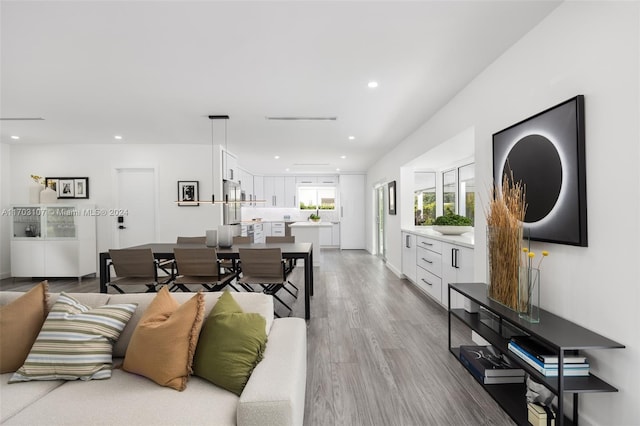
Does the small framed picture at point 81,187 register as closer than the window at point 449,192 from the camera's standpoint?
No

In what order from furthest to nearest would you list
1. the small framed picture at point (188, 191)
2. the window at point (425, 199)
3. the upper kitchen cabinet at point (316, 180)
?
the upper kitchen cabinet at point (316, 180) < the window at point (425, 199) < the small framed picture at point (188, 191)

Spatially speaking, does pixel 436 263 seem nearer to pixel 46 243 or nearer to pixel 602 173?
pixel 602 173

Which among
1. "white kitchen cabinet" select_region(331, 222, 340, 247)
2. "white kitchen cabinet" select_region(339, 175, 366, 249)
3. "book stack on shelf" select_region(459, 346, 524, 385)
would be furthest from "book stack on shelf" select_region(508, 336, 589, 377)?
"white kitchen cabinet" select_region(331, 222, 340, 247)

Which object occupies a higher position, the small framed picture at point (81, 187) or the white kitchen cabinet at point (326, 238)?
the small framed picture at point (81, 187)

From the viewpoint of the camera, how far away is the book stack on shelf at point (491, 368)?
7.20 feet

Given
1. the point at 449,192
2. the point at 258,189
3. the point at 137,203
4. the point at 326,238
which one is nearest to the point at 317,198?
the point at 326,238

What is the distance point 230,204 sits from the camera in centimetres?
678

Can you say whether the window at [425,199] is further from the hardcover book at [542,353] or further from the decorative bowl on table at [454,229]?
the hardcover book at [542,353]

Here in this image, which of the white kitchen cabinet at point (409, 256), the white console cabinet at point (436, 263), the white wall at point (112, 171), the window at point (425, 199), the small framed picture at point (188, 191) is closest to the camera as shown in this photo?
the white console cabinet at point (436, 263)

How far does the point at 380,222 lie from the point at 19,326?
7456mm

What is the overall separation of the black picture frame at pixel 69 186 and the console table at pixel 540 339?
660cm

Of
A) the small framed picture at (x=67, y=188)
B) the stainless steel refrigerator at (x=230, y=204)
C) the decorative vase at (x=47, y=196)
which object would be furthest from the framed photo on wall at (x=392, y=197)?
the decorative vase at (x=47, y=196)

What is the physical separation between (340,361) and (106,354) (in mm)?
1713

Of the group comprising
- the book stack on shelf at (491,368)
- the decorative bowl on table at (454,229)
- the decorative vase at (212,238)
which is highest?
the decorative bowl on table at (454,229)
